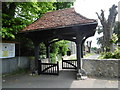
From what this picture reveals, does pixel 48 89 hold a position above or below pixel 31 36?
below

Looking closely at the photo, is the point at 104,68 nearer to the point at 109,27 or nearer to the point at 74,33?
the point at 74,33

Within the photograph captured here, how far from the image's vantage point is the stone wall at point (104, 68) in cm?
774

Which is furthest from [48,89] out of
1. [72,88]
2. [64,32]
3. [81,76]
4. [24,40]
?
[24,40]

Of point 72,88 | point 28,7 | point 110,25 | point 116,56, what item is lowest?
point 72,88

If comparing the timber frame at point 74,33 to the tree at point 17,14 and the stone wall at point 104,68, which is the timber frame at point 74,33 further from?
the tree at point 17,14

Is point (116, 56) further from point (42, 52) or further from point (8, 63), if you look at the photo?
point (8, 63)

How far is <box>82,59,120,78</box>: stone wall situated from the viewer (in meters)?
7.74

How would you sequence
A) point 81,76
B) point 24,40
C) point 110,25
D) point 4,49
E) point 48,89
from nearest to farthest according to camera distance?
point 48,89, point 81,76, point 4,49, point 24,40, point 110,25

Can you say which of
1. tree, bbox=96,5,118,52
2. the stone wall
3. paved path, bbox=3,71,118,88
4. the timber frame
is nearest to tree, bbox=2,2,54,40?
the timber frame

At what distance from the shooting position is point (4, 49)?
29.3ft

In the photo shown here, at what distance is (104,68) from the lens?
7.95 metres

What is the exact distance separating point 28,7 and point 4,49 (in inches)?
149

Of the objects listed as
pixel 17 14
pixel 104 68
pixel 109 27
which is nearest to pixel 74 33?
pixel 104 68

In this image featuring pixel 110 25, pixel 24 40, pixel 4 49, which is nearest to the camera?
pixel 4 49
